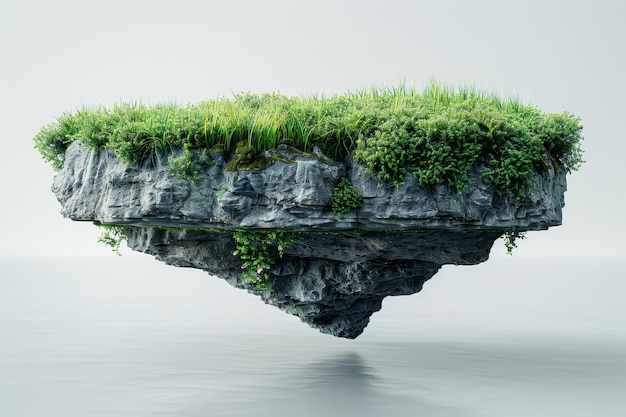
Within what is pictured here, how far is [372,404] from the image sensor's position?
1037cm

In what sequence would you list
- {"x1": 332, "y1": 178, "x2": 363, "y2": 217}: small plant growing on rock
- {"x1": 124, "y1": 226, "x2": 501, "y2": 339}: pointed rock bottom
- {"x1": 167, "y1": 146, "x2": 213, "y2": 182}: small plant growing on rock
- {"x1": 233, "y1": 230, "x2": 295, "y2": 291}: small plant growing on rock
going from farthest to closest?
{"x1": 124, "y1": 226, "x2": 501, "y2": 339}: pointed rock bottom, {"x1": 233, "y1": 230, "x2": 295, "y2": 291}: small plant growing on rock, {"x1": 167, "y1": 146, "x2": 213, "y2": 182}: small plant growing on rock, {"x1": 332, "y1": 178, "x2": 363, "y2": 217}: small plant growing on rock

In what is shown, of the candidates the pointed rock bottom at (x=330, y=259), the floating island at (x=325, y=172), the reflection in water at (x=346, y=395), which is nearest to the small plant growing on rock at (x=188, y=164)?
the floating island at (x=325, y=172)

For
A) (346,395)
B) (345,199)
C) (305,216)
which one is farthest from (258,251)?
(346,395)

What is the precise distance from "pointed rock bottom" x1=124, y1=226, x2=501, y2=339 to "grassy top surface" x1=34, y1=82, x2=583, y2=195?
133cm

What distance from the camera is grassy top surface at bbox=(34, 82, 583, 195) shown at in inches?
384

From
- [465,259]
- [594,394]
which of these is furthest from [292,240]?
[594,394]

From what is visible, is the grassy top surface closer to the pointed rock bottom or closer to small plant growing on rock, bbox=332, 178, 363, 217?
small plant growing on rock, bbox=332, 178, 363, 217

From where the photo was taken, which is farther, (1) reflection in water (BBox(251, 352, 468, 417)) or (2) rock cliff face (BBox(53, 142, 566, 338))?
(1) reflection in water (BBox(251, 352, 468, 417))

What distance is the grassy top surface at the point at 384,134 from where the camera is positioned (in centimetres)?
974

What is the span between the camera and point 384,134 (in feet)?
32.0

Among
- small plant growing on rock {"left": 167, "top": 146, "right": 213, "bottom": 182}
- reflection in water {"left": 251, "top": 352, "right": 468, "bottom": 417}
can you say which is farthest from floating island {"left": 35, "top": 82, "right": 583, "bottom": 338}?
reflection in water {"left": 251, "top": 352, "right": 468, "bottom": 417}

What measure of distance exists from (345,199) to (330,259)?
2.48 meters

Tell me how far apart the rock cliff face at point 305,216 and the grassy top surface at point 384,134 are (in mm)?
201

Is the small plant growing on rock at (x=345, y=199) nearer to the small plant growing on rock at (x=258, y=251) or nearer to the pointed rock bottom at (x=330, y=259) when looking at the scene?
the pointed rock bottom at (x=330, y=259)
